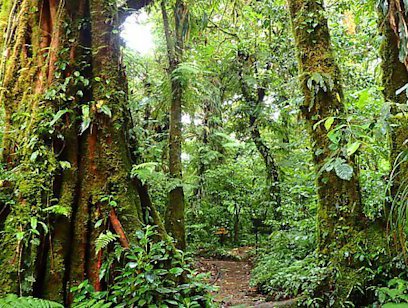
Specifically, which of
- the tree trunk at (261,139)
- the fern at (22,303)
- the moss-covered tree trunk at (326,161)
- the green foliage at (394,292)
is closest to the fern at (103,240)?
the fern at (22,303)

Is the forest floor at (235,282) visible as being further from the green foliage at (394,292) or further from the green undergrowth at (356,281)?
the green foliage at (394,292)

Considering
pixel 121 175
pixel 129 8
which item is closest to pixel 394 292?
pixel 121 175

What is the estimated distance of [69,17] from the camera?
3.81 meters

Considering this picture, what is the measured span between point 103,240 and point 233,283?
5.30 meters

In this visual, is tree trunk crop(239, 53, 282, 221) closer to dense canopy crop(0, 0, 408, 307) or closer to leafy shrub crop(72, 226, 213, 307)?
dense canopy crop(0, 0, 408, 307)

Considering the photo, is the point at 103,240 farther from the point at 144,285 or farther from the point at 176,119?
the point at 176,119

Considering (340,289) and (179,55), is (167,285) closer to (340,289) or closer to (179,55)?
(340,289)

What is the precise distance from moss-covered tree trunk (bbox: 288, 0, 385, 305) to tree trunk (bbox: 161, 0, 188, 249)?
2701 mm

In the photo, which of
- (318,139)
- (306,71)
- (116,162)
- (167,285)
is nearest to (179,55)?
(306,71)

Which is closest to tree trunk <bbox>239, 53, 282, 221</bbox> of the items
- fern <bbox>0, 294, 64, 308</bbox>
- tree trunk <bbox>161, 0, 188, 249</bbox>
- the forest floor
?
the forest floor

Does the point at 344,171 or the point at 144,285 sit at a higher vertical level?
the point at 344,171

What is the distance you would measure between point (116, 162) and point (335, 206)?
2.61 m

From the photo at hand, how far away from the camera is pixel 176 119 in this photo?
23.4 feet

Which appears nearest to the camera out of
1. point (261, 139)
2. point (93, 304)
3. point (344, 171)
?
point (93, 304)
